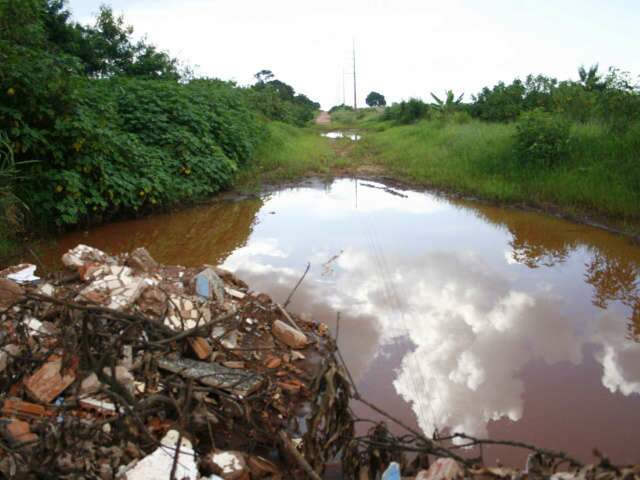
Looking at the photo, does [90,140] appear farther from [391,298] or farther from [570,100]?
[570,100]

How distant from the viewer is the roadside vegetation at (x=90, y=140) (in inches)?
216

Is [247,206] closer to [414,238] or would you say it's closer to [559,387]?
[414,238]

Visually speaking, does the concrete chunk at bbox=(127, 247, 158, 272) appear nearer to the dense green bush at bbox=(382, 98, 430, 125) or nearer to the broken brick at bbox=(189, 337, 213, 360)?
the broken brick at bbox=(189, 337, 213, 360)

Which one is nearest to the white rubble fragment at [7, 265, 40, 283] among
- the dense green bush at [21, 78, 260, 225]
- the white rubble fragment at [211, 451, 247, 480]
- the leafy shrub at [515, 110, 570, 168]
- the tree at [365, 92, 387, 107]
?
the dense green bush at [21, 78, 260, 225]

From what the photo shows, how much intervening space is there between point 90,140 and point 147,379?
5018 mm

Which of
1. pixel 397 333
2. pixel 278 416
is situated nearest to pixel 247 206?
pixel 397 333

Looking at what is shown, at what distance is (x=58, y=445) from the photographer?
5.27 feet

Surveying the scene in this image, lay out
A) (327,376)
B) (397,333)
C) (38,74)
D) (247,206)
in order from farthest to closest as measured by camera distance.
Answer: (247,206) → (38,74) → (397,333) → (327,376)

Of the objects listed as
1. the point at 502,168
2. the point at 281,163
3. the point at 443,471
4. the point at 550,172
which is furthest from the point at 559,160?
the point at 443,471

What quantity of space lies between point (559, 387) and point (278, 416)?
200 centimetres

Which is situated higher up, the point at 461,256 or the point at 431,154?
the point at 431,154

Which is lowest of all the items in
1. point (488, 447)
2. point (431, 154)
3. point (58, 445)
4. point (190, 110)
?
point (488, 447)

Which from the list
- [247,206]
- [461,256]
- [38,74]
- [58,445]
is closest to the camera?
[58,445]

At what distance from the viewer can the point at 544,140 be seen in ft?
29.7
